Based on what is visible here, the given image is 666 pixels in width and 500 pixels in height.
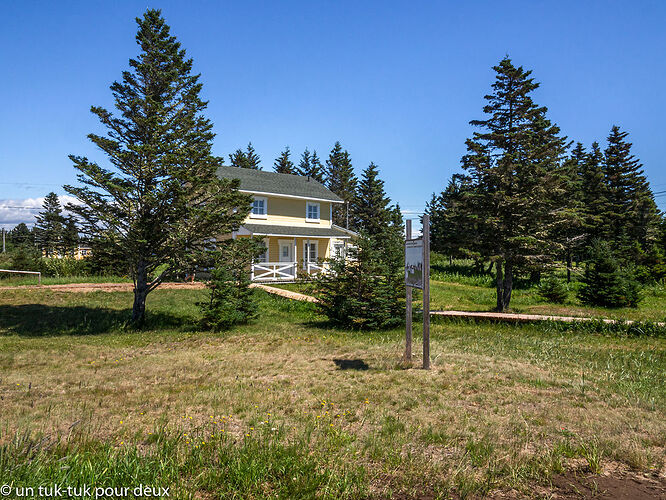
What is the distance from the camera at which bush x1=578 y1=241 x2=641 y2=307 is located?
19.1 metres

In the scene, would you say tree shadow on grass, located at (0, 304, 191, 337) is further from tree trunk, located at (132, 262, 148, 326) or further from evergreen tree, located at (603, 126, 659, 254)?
evergreen tree, located at (603, 126, 659, 254)

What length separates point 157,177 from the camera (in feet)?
44.1

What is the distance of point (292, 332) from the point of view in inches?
499

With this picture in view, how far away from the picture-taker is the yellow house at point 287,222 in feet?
88.7

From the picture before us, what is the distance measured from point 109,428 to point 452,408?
179 inches

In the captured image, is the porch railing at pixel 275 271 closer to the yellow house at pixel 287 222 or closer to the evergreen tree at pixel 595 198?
the yellow house at pixel 287 222

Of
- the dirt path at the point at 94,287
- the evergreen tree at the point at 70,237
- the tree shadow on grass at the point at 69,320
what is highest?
the evergreen tree at the point at 70,237

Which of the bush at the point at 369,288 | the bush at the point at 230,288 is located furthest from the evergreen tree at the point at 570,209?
the bush at the point at 230,288

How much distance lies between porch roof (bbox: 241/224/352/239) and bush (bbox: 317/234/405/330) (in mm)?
12350

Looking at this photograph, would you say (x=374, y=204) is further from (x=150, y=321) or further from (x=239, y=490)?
(x=239, y=490)

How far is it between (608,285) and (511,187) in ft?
24.9

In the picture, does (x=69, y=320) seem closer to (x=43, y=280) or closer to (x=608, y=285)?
(x=43, y=280)

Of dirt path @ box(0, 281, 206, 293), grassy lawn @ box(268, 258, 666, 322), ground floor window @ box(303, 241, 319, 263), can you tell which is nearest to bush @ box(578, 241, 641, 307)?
grassy lawn @ box(268, 258, 666, 322)

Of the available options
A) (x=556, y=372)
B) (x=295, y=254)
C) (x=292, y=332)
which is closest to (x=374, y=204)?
(x=295, y=254)
